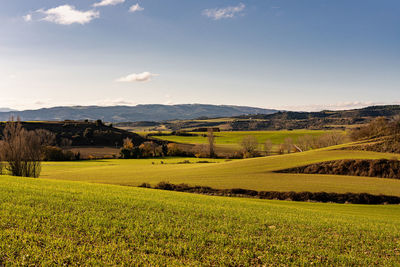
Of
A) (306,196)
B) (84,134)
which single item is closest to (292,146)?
(306,196)

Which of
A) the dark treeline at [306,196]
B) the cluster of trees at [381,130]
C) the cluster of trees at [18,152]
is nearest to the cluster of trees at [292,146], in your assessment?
the cluster of trees at [381,130]

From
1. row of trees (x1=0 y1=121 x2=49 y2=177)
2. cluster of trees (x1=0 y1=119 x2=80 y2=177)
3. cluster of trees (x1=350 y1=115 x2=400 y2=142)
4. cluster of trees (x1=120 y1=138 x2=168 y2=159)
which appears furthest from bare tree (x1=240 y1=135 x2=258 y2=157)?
row of trees (x1=0 y1=121 x2=49 y2=177)

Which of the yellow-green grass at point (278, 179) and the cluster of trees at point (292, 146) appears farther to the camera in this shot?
the cluster of trees at point (292, 146)

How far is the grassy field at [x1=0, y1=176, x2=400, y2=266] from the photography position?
8.13m

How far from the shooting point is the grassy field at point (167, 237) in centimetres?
813

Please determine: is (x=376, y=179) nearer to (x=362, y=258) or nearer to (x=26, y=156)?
(x=362, y=258)

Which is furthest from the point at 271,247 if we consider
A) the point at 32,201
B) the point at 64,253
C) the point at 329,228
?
the point at 32,201

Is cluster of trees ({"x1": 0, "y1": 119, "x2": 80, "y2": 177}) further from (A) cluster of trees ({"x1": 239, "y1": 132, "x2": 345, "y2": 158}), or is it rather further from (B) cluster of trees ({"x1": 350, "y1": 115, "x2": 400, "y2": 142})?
(A) cluster of trees ({"x1": 239, "y1": 132, "x2": 345, "y2": 158})

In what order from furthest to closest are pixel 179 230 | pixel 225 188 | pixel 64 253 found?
pixel 225 188, pixel 179 230, pixel 64 253

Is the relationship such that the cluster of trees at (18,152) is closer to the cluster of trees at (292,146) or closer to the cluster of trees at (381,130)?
the cluster of trees at (381,130)

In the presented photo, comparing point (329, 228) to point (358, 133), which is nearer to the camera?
point (329, 228)

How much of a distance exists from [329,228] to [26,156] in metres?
41.0

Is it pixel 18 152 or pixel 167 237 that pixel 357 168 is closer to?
pixel 167 237

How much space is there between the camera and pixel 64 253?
7.90 meters
